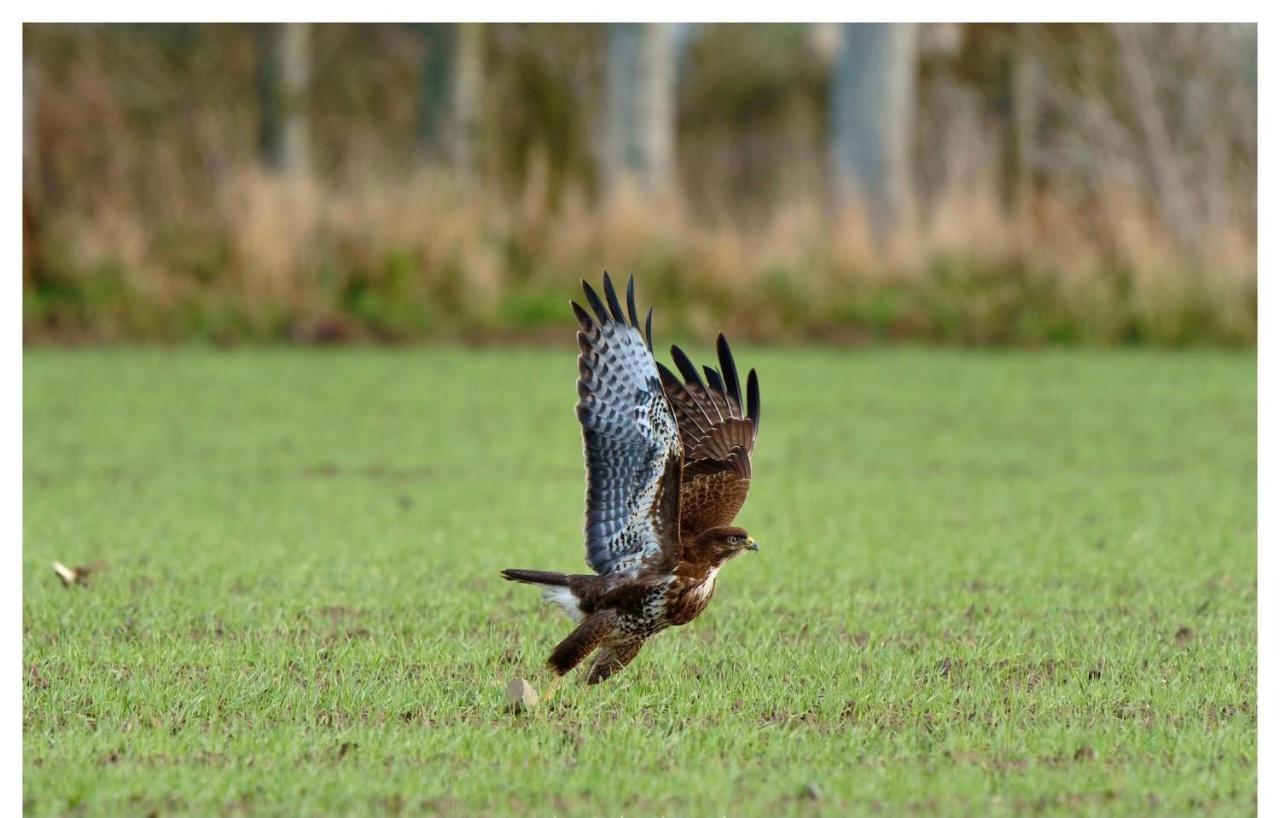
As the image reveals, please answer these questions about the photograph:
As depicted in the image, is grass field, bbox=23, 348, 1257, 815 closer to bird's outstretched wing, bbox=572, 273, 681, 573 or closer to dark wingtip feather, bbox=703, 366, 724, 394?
bird's outstretched wing, bbox=572, 273, 681, 573

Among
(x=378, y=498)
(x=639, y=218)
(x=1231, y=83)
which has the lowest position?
(x=378, y=498)

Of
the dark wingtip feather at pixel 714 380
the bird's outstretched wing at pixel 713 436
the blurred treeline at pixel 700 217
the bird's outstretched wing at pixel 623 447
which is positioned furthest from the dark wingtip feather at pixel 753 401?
the blurred treeline at pixel 700 217

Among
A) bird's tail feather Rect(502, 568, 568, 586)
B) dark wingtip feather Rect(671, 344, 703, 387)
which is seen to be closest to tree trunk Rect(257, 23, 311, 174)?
dark wingtip feather Rect(671, 344, 703, 387)

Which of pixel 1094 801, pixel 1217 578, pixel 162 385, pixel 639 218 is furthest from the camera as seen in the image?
pixel 639 218

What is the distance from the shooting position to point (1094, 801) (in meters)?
4.01

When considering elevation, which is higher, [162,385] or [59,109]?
[59,109]

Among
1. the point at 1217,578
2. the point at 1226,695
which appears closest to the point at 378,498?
the point at 1217,578

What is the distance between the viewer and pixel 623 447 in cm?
490

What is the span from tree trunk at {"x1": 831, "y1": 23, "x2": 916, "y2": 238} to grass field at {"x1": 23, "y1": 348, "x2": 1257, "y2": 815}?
7.75 metres

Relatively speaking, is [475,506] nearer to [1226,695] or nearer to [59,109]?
[1226,695]

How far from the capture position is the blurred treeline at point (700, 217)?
15250 millimetres

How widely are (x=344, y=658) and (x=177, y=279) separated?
34.4 feet
